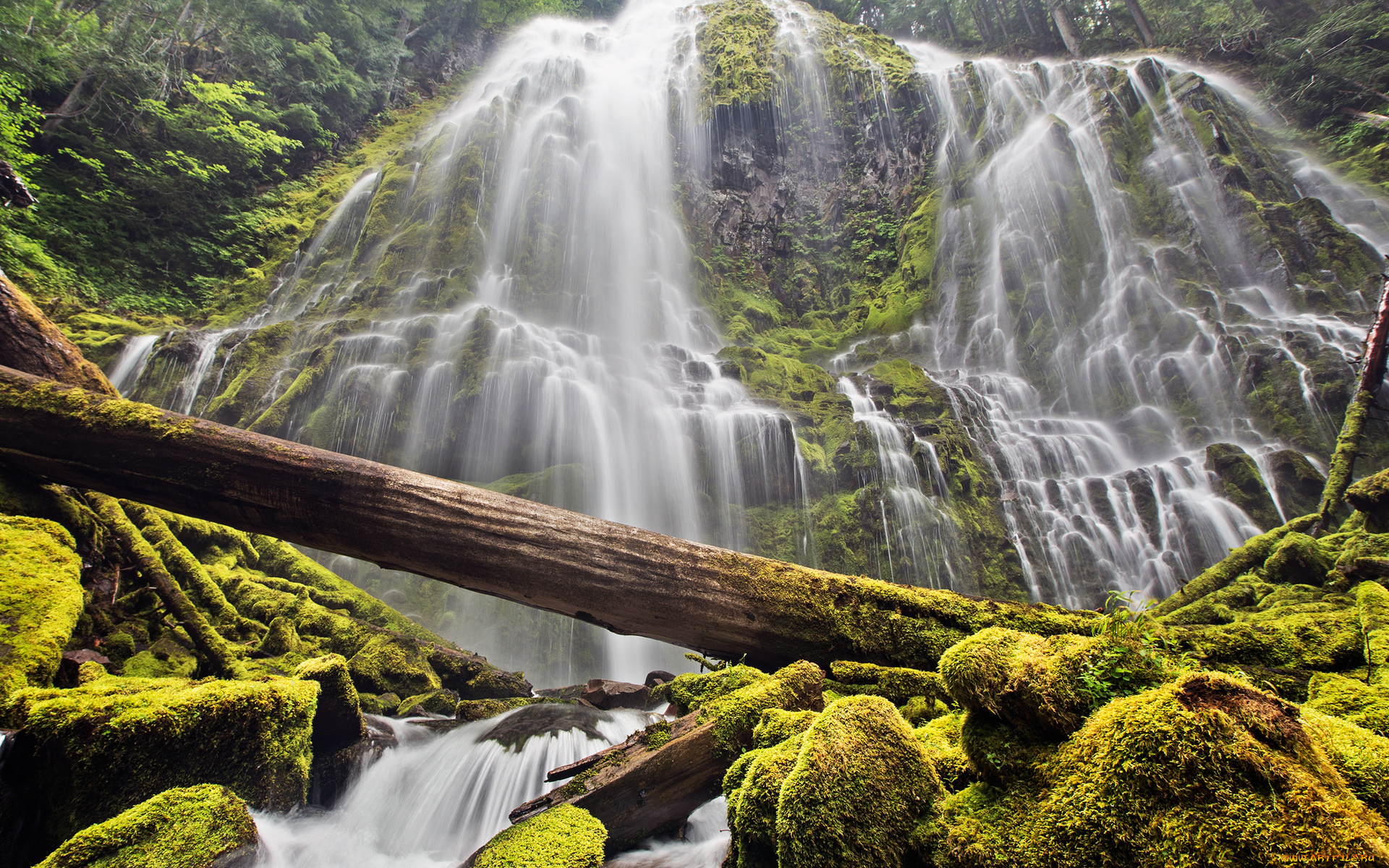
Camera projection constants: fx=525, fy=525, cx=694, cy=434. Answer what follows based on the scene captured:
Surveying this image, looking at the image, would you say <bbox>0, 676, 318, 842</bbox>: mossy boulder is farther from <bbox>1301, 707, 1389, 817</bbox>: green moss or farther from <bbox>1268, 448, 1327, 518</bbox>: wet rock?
<bbox>1268, 448, 1327, 518</bbox>: wet rock

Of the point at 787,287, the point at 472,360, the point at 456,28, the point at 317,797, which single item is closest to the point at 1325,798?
the point at 317,797

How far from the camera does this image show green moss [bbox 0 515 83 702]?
2803mm

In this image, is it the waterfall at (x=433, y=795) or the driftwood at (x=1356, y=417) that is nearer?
the waterfall at (x=433, y=795)

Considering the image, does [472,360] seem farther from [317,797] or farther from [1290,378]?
[1290,378]

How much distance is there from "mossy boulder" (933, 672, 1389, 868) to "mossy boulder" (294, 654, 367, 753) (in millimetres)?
4491

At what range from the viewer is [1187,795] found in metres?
0.99

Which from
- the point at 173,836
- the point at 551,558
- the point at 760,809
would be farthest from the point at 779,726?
the point at 173,836

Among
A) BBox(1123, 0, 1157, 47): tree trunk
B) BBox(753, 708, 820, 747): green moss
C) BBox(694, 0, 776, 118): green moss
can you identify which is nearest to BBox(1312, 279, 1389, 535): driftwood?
BBox(753, 708, 820, 747): green moss

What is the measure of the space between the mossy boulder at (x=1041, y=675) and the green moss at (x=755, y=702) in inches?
42.5

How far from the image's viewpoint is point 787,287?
22.7m

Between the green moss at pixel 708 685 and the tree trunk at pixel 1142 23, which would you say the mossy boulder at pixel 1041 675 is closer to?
the green moss at pixel 708 685

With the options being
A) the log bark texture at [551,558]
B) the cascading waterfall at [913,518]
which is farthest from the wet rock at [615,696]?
the cascading waterfall at [913,518]

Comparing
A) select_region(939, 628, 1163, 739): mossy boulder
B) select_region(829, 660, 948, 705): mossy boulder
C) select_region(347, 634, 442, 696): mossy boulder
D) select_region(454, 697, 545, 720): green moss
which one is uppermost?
select_region(347, 634, 442, 696): mossy boulder

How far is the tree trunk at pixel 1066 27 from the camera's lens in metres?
26.0
